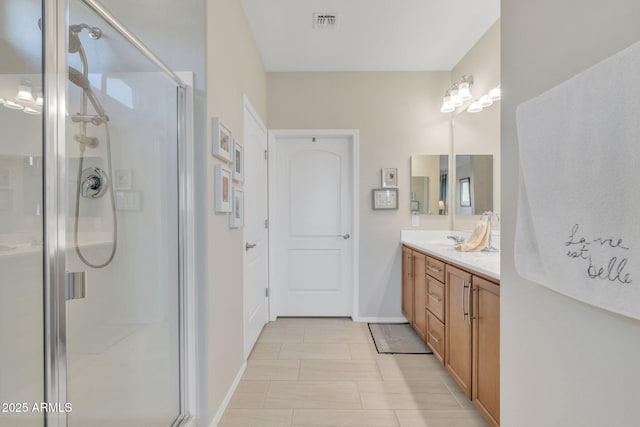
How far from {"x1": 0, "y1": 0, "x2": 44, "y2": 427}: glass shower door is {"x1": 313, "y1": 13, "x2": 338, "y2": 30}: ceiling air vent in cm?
188

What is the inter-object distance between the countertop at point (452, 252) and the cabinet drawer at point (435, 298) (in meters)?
0.21

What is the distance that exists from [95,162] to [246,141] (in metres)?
1.30

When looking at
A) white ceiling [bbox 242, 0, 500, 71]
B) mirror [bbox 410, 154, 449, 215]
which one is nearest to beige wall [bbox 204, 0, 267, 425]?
white ceiling [bbox 242, 0, 500, 71]

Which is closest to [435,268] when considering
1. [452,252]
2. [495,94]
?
[452,252]

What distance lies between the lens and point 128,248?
1312mm

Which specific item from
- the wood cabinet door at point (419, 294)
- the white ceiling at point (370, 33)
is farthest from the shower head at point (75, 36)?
the wood cabinet door at point (419, 294)

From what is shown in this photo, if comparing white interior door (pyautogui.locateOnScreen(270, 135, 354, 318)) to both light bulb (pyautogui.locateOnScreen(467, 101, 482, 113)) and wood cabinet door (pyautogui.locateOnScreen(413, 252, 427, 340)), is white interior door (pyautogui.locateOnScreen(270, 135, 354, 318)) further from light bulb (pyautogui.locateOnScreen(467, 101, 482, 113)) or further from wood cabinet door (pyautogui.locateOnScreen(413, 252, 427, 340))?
light bulb (pyautogui.locateOnScreen(467, 101, 482, 113))

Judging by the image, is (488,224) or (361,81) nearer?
(488,224)

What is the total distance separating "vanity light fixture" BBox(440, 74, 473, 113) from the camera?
267cm

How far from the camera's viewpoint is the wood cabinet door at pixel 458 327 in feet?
5.61
